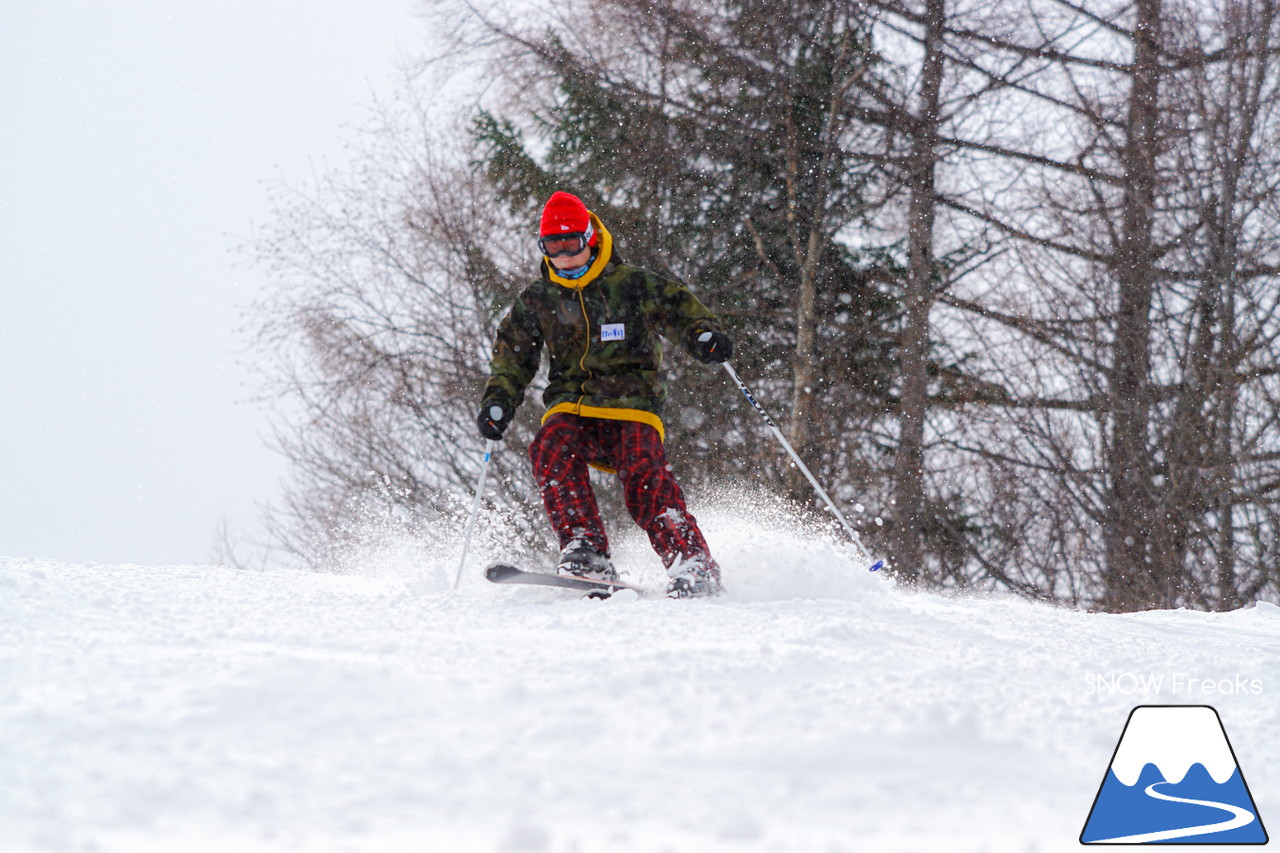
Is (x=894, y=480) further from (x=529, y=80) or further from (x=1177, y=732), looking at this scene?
(x=1177, y=732)

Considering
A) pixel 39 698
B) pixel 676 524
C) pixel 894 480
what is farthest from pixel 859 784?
pixel 894 480

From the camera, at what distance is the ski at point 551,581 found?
3.74 m

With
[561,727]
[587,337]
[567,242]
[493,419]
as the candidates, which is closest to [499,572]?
[493,419]

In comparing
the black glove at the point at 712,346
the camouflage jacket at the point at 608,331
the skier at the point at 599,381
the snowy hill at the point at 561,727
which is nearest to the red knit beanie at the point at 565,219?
the skier at the point at 599,381

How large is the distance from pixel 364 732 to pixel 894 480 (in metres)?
8.69

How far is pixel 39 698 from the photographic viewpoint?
1.88 metres

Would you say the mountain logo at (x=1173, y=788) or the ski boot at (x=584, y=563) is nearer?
the mountain logo at (x=1173, y=788)

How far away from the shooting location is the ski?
374 cm

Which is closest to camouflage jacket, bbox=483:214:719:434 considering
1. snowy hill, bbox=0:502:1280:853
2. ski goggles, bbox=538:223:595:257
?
ski goggles, bbox=538:223:595:257

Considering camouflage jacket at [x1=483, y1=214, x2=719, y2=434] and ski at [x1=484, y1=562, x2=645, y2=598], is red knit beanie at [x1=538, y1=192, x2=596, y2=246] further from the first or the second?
ski at [x1=484, y1=562, x2=645, y2=598]

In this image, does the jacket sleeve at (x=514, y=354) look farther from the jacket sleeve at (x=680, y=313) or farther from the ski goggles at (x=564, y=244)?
the jacket sleeve at (x=680, y=313)

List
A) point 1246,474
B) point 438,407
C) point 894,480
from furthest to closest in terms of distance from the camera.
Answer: point 438,407 → point 894,480 → point 1246,474

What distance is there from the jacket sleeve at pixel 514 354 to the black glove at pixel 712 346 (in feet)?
2.28

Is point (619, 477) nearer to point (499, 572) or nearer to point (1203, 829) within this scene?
point (499, 572)
